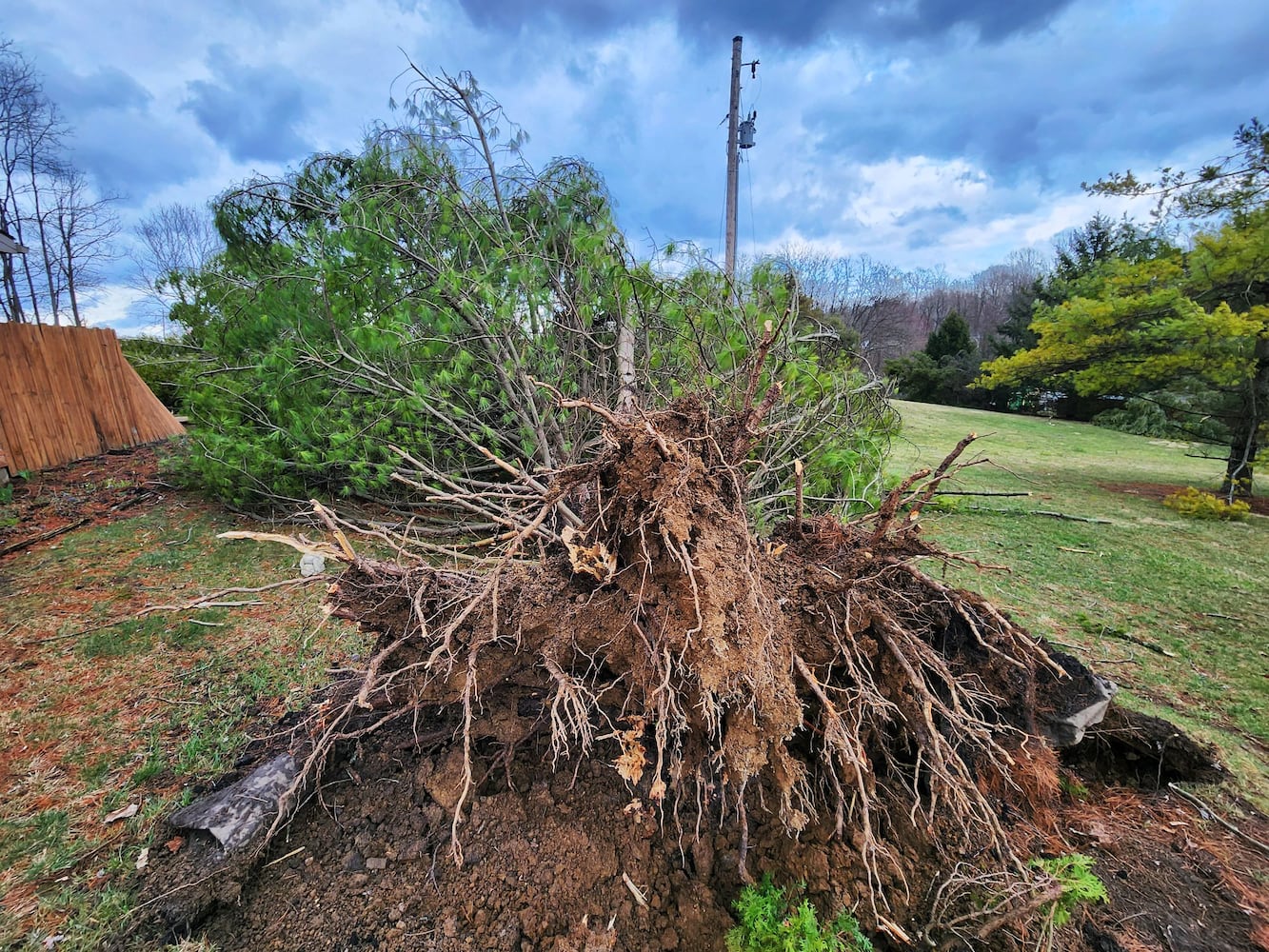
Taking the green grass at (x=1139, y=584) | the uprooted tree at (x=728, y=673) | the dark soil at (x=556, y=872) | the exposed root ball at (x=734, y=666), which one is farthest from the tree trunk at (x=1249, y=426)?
the exposed root ball at (x=734, y=666)

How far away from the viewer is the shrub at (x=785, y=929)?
1537 mm

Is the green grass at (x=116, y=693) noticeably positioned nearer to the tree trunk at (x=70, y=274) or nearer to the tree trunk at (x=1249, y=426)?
the tree trunk at (x=1249, y=426)

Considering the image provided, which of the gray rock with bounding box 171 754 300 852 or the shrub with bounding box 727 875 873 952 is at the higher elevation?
the gray rock with bounding box 171 754 300 852

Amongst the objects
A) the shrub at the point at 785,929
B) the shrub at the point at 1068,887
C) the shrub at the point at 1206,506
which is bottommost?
the shrub at the point at 1206,506

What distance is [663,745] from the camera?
5.36ft

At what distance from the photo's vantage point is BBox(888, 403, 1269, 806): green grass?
3025mm

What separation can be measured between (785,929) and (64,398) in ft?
34.0

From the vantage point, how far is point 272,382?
4.54 m

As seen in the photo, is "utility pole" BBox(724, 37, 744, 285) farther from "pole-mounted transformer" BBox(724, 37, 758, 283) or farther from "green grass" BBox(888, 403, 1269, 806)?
"green grass" BBox(888, 403, 1269, 806)

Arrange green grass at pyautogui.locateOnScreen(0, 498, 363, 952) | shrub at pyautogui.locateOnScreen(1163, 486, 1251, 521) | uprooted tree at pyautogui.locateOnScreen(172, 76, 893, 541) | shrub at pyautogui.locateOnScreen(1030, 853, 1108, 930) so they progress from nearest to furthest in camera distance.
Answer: shrub at pyautogui.locateOnScreen(1030, 853, 1108, 930)
green grass at pyautogui.locateOnScreen(0, 498, 363, 952)
uprooted tree at pyautogui.locateOnScreen(172, 76, 893, 541)
shrub at pyautogui.locateOnScreen(1163, 486, 1251, 521)

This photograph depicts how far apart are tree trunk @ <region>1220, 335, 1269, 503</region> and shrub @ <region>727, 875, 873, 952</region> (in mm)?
10202

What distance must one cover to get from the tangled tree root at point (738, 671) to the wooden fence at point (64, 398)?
26.3ft

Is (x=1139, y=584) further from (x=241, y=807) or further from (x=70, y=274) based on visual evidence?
(x=70, y=274)

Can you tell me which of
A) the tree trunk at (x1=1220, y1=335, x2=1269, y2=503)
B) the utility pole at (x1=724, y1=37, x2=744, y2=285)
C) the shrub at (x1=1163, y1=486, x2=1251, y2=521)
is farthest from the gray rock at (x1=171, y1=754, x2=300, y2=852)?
the tree trunk at (x1=1220, y1=335, x2=1269, y2=503)
